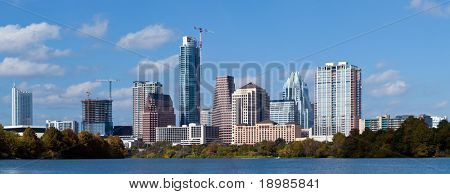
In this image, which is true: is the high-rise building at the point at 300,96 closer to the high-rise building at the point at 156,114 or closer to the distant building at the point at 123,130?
the high-rise building at the point at 156,114

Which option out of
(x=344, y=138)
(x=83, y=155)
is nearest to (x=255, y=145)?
(x=344, y=138)

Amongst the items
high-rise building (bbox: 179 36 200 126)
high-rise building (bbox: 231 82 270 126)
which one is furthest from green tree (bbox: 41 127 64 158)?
high-rise building (bbox: 231 82 270 126)

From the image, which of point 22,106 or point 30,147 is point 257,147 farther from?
point 30,147

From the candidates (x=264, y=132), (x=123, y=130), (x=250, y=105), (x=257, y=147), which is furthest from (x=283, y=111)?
(x=123, y=130)

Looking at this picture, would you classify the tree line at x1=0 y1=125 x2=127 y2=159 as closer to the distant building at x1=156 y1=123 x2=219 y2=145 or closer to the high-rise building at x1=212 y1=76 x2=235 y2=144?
the distant building at x1=156 y1=123 x2=219 y2=145

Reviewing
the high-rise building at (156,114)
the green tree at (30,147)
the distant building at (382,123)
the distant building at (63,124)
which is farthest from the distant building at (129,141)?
the distant building at (382,123)

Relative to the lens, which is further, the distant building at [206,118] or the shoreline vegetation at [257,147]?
the shoreline vegetation at [257,147]

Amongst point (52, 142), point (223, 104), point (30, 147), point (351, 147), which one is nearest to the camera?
point (223, 104)
